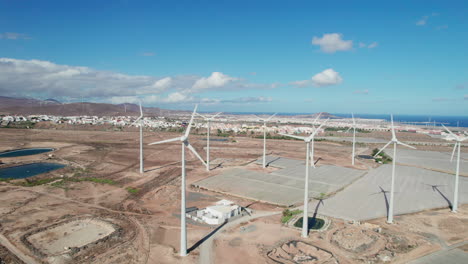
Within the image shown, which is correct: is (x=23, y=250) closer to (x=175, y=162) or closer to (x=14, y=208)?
(x=14, y=208)

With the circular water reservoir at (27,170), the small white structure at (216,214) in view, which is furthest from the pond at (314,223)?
the circular water reservoir at (27,170)

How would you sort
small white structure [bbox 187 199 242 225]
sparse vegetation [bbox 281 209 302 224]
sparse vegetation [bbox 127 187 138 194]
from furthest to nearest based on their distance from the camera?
sparse vegetation [bbox 127 187 138 194]
sparse vegetation [bbox 281 209 302 224]
small white structure [bbox 187 199 242 225]

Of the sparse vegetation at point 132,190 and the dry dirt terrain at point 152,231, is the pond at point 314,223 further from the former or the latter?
the sparse vegetation at point 132,190

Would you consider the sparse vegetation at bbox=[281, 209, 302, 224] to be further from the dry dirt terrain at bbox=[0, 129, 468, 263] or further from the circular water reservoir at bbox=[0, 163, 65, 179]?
the circular water reservoir at bbox=[0, 163, 65, 179]

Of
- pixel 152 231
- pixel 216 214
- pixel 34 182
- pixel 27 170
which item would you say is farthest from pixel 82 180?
pixel 216 214

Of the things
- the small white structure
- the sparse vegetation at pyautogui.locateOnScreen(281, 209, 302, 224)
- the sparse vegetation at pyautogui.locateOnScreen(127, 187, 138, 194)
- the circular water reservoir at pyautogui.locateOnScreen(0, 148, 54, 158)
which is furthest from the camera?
the circular water reservoir at pyautogui.locateOnScreen(0, 148, 54, 158)

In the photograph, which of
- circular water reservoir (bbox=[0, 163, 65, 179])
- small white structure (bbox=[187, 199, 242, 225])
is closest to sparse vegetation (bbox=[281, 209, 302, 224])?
small white structure (bbox=[187, 199, 242, 225])
